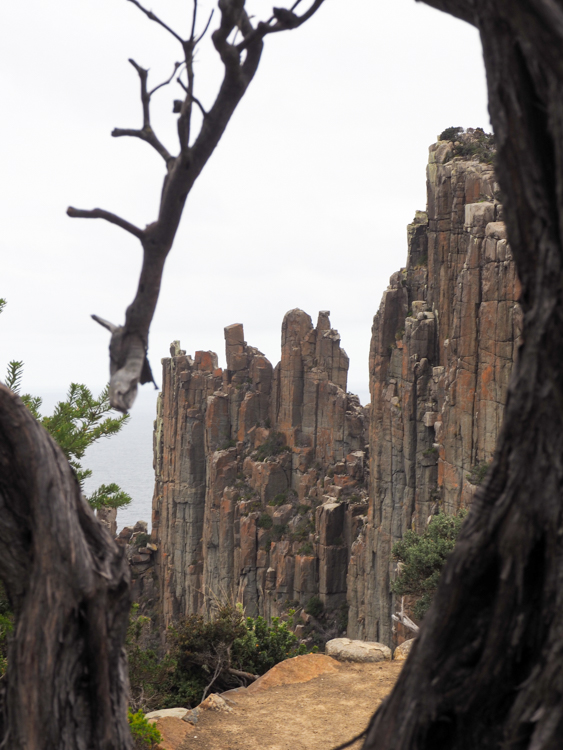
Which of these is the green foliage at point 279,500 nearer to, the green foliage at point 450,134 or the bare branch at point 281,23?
the green foliage at point 450,134

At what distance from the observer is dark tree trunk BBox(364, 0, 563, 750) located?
3.40 metres

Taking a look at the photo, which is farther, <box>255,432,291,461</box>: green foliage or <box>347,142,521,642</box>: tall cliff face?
<box>255,432,291,461</box>: green foliage

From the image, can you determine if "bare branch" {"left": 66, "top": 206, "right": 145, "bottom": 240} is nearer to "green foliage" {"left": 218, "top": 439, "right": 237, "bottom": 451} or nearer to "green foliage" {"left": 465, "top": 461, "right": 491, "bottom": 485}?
"green foliage" {"left": 465, "top": 461, "right": 491, "bottom": 485}

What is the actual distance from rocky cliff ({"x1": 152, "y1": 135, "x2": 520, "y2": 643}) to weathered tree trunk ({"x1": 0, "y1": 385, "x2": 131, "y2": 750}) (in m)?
18.2

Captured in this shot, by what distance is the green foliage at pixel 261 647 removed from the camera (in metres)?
17.7

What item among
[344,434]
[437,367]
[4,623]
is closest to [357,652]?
[4,623]

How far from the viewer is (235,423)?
72312 mm

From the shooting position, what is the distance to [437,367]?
1646 inches

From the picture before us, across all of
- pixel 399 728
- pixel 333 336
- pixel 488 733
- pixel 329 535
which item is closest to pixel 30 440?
pixel 399 728

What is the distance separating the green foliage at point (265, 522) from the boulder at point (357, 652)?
45.3 m

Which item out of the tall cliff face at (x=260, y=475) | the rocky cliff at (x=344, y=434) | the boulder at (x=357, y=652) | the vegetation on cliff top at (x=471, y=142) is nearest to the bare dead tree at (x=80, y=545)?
the boulder at (x=357, y=652)

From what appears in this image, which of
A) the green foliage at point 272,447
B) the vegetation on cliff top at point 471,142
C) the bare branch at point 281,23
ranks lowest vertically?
the bare branch at point 281,23

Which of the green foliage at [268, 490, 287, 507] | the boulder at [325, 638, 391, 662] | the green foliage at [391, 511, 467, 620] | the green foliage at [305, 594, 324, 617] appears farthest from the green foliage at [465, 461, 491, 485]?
the green foliage at [268, 490, 287, 507]

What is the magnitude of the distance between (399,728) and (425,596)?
1981cm
